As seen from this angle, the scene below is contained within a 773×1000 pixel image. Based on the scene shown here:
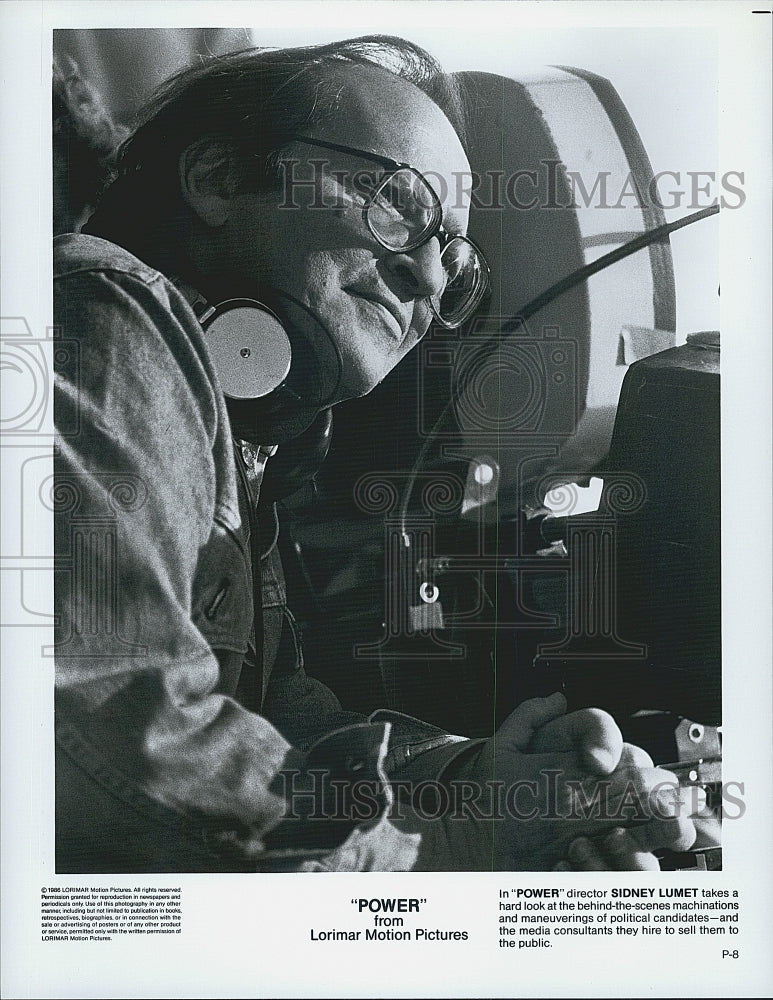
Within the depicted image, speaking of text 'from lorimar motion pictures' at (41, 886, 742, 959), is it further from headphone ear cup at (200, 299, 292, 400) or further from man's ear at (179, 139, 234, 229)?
man's ear at (179, 139, 234, 229)

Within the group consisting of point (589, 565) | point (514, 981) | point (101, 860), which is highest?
point (589, 565)

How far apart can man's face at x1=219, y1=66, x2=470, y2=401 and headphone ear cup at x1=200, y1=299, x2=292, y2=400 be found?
0.20 ft

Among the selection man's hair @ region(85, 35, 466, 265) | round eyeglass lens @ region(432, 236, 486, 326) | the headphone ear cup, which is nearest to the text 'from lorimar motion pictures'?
the headphone ear cup

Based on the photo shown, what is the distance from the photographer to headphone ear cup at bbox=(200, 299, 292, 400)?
2.04 m

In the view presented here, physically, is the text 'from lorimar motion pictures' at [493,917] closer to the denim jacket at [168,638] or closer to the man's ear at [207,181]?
the denim jacket at [168,638]

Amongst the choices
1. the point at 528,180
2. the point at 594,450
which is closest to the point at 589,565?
the point at 594,450

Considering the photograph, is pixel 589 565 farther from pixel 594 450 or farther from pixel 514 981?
pixel 514 981

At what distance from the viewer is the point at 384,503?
2051 millimetres

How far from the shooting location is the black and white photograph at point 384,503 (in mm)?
2045

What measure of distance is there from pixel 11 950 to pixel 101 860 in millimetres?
264

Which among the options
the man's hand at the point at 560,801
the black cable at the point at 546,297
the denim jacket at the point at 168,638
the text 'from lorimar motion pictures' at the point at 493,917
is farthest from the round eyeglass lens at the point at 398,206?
the text 'from lorimar motion pictures' at the point at 493,917

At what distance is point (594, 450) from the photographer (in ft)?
6.77

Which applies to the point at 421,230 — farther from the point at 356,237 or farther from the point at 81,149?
the point at 81,149

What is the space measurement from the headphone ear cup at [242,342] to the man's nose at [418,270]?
25 cm
